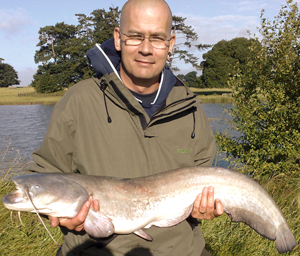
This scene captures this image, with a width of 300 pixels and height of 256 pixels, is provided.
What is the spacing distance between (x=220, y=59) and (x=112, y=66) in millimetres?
55666

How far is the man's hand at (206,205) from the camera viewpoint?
2238 mm

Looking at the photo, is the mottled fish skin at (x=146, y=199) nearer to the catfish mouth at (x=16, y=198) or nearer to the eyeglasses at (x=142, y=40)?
the catfish mouth at (x=16, y=198)

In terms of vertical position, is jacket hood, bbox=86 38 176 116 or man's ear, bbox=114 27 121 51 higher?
man's ear, bbox=114 27 121 51

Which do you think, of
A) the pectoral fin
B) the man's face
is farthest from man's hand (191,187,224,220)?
the man's face

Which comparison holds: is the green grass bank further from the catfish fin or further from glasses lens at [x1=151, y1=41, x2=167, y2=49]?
the catfish fin

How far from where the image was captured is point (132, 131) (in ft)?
7.10

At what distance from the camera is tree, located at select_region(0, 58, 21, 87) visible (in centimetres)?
7612

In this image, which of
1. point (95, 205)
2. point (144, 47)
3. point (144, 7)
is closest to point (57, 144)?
point (95, 205)

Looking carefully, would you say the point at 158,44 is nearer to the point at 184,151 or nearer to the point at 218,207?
the point at 184,151

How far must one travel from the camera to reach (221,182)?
227cm

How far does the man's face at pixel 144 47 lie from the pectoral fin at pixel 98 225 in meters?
1.12

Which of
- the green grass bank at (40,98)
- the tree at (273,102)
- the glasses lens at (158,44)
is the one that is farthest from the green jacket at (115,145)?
the green grass bank at (40,98)

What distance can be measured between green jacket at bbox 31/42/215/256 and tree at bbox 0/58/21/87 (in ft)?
270

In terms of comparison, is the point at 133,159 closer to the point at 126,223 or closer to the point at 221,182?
the point at 126,223
